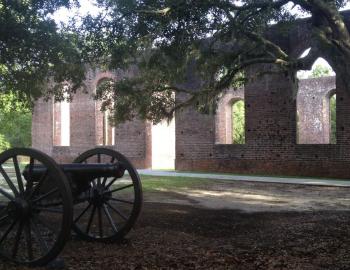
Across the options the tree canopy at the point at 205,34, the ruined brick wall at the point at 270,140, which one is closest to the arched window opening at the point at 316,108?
the ruined brick wall at the point at 270,140

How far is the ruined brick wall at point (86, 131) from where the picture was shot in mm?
24750

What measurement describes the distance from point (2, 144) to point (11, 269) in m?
31.8

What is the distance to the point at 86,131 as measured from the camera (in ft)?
87.7

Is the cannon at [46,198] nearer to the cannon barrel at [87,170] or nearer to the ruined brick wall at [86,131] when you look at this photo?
the cannon barrel at [87,170]

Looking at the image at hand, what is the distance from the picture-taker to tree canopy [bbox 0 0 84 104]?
31.5 ft

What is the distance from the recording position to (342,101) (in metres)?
18.0

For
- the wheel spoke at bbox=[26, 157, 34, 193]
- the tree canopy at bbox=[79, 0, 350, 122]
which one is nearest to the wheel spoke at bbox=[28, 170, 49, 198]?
the wheel spoke at bbox=[26, 157, 34, 193]

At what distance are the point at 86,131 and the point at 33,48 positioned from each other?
16873 mm

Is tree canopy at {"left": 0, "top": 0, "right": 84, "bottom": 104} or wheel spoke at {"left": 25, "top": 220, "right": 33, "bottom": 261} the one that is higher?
tree canopy at {"left": 0, "top": 0, "right": 84, "bottom": 104}

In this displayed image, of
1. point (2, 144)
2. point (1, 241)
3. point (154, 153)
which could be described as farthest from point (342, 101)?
point (2, 144)

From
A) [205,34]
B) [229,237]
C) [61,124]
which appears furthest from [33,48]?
[61,124]

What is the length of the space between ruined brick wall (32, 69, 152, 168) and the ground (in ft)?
41.7

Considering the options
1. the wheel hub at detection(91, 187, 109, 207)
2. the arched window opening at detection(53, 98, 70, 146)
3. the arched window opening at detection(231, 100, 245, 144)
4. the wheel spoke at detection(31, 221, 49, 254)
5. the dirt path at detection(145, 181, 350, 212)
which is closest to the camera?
the wheel spoke at detection(31, 221, 49, 254)

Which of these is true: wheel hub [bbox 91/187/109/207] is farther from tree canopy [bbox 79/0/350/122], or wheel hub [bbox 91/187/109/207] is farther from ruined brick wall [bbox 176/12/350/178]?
ruined brick wall [bbox 176/12/350/178]
